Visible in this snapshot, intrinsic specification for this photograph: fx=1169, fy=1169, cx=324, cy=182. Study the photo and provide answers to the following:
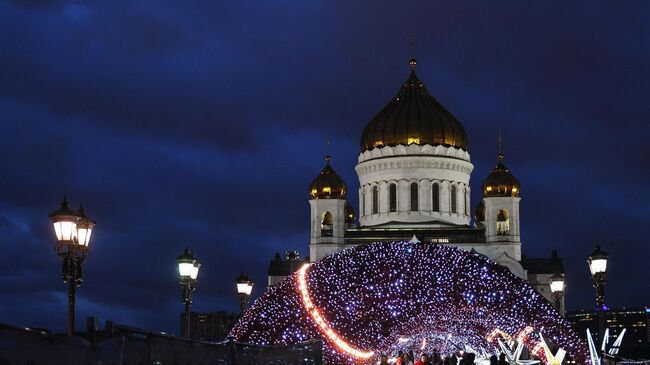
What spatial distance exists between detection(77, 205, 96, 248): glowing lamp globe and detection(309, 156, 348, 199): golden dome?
2111 inches

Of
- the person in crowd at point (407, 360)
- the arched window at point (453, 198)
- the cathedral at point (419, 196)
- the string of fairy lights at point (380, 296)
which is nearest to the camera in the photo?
the string of fairy lights at point (380, 296)

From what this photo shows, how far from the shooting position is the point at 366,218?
7225 cm

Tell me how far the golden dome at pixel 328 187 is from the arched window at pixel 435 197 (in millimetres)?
5260

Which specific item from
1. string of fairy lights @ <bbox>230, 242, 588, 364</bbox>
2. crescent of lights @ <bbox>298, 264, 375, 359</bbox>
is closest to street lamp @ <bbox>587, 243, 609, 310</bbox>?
string of fairy lights @ <bbox>230, 242, 588, 364</bbox>

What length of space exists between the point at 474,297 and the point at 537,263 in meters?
55.5

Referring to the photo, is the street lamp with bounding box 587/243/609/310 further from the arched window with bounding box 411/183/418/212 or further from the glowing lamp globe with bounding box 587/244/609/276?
the arched window with bounding box 411/183/418/212

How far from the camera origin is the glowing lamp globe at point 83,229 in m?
16.4

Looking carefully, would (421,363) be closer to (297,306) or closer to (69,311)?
(297,306)

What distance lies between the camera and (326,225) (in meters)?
70.2

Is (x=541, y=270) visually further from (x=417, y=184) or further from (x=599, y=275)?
(x=599, y=275)

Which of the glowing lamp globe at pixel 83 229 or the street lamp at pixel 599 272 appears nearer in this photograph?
the glowing lamp globe at pixel 83 229

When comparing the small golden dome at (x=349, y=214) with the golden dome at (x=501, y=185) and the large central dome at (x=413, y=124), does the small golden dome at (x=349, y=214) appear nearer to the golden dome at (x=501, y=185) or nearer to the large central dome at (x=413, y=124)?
the large central dome at (x=413, y=124)

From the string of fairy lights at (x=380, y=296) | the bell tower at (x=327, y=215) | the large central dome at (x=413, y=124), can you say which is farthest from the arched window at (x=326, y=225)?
the string of fairy lights at (x=380, y=296)

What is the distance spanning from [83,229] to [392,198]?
5533 centimetres
